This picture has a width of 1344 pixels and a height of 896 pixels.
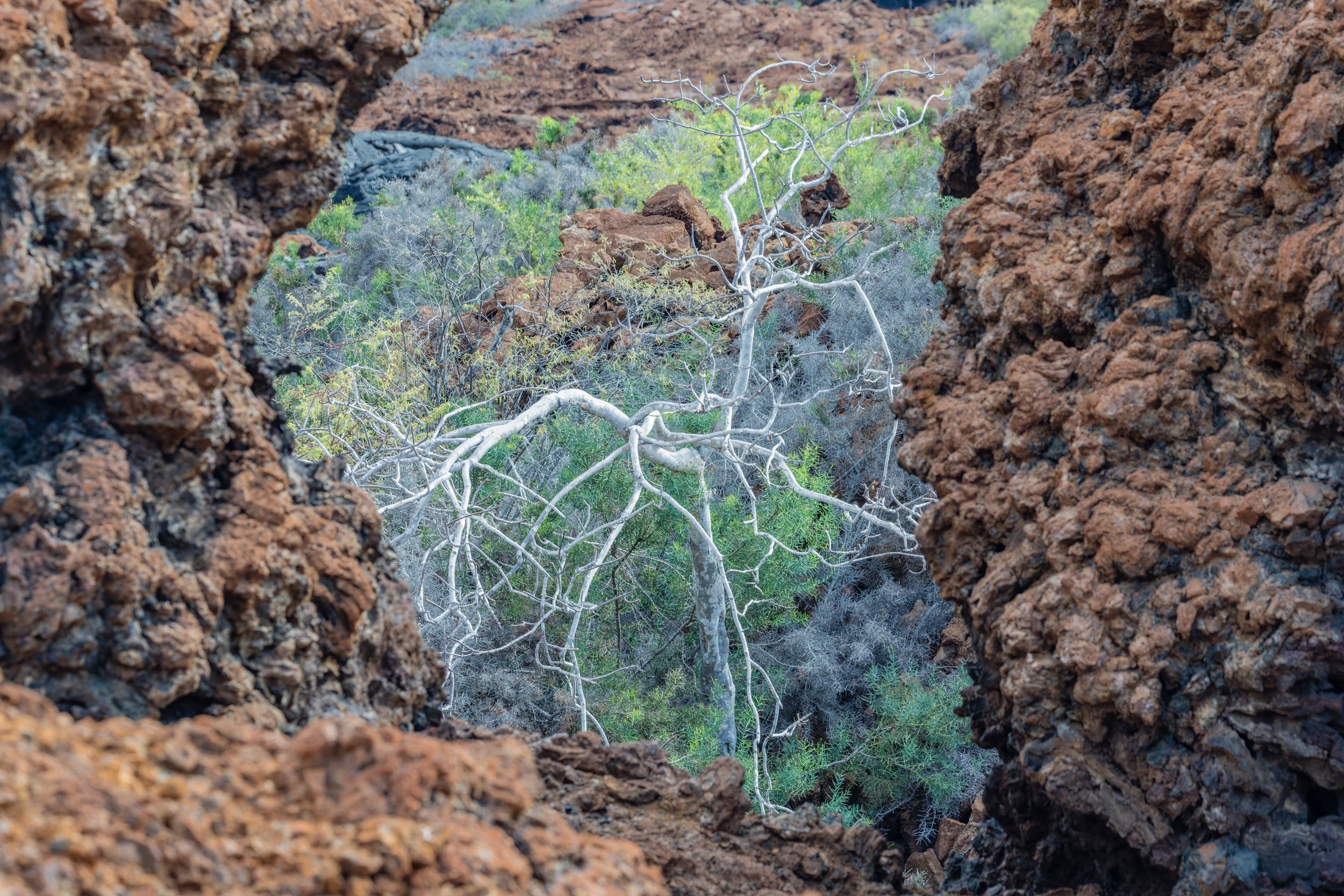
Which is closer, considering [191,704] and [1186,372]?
[191,704]

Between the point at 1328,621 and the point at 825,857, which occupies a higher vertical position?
the point at 1328,621

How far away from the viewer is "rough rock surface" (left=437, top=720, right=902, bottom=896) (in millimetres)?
2104

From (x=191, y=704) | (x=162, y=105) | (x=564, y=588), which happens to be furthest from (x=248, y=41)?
(x=564, y=588)

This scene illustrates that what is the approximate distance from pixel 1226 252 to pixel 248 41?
1.75 meters

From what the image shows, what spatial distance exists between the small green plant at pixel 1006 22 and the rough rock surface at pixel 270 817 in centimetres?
1637

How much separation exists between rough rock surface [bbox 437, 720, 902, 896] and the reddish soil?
534 inches

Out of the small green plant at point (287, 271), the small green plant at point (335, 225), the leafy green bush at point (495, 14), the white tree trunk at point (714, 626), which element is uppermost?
the leafy green bush at point (495, 14)

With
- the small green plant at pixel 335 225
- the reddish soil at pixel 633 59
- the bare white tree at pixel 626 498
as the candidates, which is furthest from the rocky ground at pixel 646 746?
the reddish soil at pixel 633 59

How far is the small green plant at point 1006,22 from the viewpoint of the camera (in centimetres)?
1642

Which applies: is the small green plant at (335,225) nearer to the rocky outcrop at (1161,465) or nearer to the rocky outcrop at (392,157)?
the rocky outcrop at (392,157)

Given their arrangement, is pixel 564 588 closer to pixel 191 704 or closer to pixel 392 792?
pixel 191 704

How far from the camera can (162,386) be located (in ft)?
5.53

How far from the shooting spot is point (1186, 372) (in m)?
2.21

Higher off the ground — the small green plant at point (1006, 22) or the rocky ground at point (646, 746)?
the small green plant at point (1006, 22)
